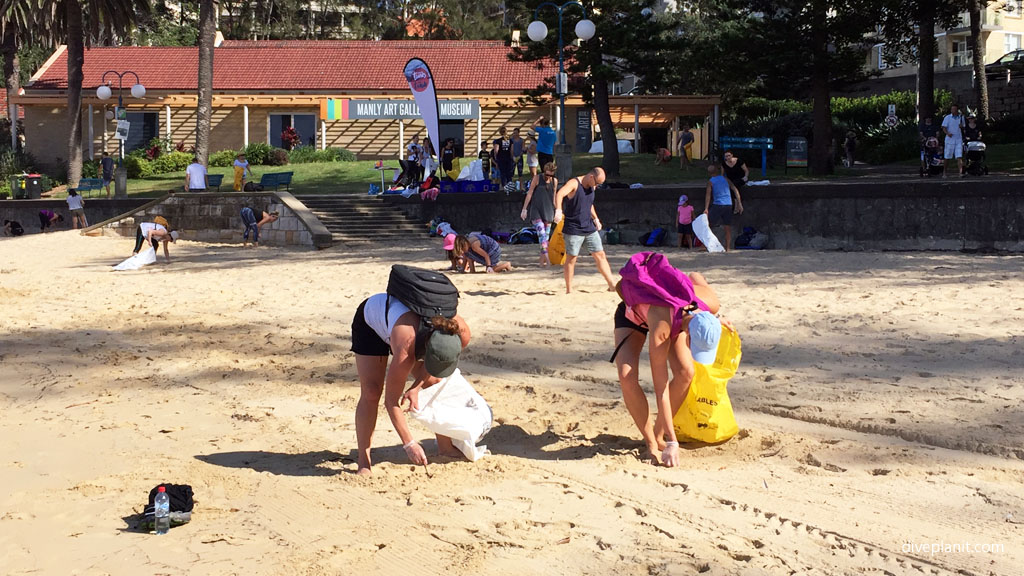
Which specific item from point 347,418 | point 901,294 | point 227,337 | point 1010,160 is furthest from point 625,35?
point 347,418

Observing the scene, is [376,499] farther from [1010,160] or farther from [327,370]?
[1010,160]

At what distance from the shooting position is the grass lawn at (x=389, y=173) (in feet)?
81.7

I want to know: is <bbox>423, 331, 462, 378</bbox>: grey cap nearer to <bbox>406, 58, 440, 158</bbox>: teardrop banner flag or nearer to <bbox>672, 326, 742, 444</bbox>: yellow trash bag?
<bbox>672, 326, 742, 444</bbox>: yellow trash bag

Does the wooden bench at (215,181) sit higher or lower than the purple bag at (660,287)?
higher

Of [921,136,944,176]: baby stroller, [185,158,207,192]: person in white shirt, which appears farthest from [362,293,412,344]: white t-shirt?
[185,158,207,192]: person in white shirt

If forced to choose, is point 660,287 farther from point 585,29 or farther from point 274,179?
point 274,179

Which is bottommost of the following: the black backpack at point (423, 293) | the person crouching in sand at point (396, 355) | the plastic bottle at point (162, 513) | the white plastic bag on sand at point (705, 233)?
the plastic bottle at point (162, 513)

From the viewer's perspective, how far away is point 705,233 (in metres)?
15.1

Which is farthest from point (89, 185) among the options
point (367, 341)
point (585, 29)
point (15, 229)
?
point (367, 341)

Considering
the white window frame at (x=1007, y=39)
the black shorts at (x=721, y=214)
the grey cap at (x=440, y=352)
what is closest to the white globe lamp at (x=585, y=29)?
the black shorts at (x=721, y=214)

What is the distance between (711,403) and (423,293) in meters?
1.99

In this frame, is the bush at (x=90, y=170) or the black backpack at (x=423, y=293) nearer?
the black backpack at (x=423, y=293)

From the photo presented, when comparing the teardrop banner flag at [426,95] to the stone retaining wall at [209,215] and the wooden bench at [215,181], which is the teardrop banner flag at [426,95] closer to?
the stone retaining wall at [209,215]

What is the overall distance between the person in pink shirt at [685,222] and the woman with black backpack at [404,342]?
12.1 m
